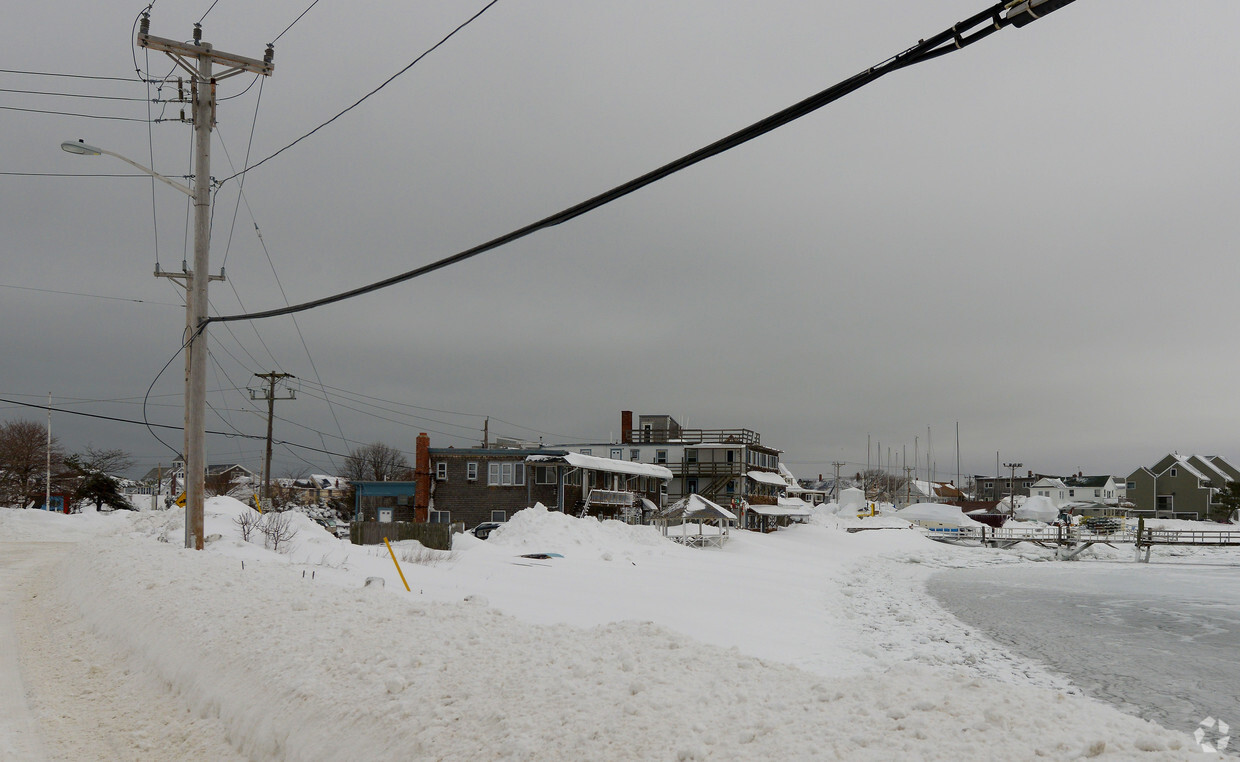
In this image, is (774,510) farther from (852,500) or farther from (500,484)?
(852,500)

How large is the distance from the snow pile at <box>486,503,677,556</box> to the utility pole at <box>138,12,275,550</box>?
14.3m

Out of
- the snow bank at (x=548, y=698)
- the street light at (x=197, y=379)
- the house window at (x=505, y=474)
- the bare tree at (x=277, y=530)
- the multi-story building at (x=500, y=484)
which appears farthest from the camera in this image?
the house window at (x=505, y=474)

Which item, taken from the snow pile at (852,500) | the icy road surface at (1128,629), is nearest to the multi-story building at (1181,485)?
the snow pile at (852,500)

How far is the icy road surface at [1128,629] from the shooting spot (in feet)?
51.6

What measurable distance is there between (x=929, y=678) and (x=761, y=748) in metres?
2.68

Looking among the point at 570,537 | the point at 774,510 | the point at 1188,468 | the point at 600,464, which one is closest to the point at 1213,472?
the point at 1188,468

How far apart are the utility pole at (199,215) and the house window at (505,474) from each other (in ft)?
110

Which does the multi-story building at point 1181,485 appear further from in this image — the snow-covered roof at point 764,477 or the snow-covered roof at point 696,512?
the snow-covered roof at point 696,512

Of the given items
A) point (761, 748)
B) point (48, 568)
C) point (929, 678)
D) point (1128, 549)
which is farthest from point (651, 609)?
point (1128, 549)

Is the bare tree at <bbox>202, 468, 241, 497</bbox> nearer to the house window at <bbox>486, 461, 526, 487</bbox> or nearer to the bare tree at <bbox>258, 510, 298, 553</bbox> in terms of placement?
the house window at <bbox>486, 461, 526, 487</bbox>

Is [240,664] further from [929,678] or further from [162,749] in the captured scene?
[929,678]

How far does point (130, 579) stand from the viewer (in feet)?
52.4

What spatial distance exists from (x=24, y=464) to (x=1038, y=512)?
114768 millimetres

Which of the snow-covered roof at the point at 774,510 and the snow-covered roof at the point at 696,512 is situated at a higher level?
the snow-covered roof at the point at 696,512
